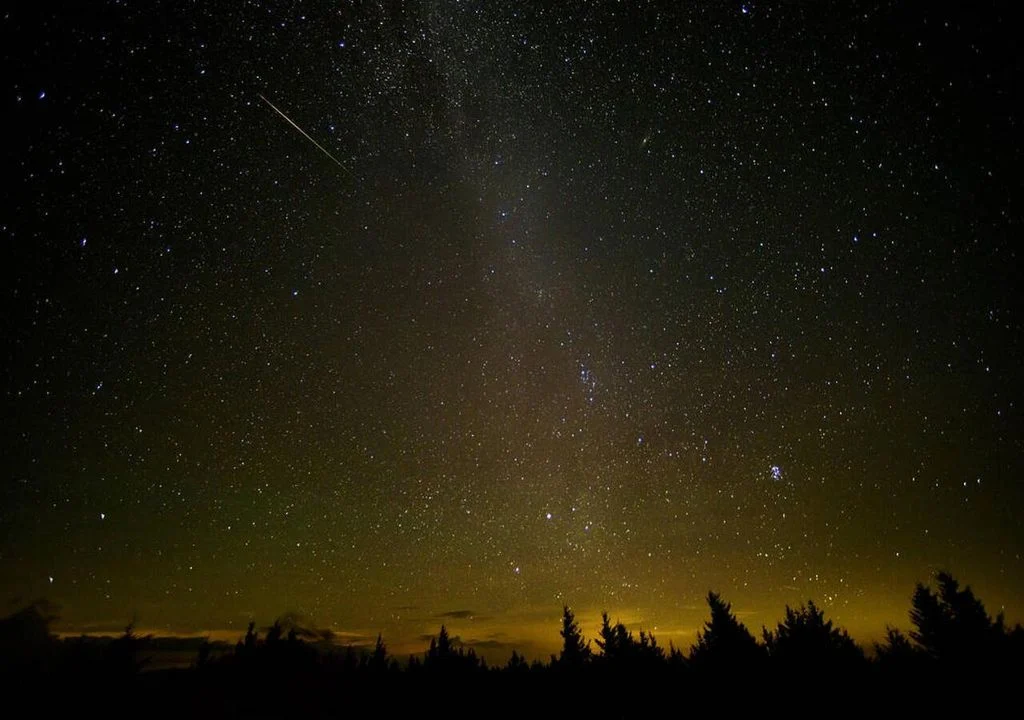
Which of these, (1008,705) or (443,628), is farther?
(443,628)

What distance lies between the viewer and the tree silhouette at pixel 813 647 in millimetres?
22484

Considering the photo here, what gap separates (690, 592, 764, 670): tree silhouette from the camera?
22.6 metres

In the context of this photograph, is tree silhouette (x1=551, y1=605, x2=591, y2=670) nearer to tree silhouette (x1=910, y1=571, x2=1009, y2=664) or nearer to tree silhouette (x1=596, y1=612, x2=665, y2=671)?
tree silhouette (x1=596, y1=612, x2=665, y2=671)

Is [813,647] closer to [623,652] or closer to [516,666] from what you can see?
[623,652]

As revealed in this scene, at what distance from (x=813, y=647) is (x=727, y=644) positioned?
443 cm

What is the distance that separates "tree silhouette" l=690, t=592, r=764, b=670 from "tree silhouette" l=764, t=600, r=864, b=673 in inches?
66.4

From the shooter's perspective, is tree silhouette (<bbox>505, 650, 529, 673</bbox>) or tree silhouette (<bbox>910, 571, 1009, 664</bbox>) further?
tree silhouette (<bbox>505, 650, 529, 673</bbox>)

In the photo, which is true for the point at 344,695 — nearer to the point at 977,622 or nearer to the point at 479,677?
the point at 479,677

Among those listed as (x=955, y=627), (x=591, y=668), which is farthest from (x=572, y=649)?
(x=955, y=627)

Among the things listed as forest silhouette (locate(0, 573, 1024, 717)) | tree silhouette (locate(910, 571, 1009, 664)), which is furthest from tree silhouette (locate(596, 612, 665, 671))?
tree silhouette (locate(910, 571, 1009, 664))

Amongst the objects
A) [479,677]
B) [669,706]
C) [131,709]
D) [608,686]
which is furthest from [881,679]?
[131,709]

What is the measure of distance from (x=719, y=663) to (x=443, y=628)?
22354 millimetres

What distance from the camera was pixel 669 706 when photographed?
81.6ft

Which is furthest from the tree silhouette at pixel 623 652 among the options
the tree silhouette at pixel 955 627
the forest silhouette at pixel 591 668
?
the tree silhouette at pixel 955 627
